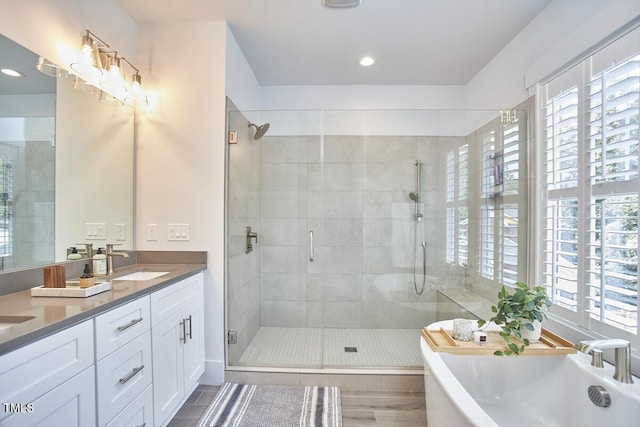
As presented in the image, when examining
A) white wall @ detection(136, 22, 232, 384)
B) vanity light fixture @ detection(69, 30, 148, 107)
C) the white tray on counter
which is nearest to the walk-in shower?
white wall @ detection(136, 22, 232, 384)

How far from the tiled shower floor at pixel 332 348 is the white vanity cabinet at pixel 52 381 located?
133 cm

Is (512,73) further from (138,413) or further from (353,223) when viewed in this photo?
(138,413)

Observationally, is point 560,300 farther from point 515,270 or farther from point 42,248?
point 42,248

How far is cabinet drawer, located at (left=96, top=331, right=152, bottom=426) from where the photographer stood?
1.19m

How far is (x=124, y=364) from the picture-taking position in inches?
52.2

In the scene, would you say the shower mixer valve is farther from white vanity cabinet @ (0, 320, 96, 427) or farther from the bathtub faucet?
the bathtub faucet

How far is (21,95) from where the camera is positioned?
4.59 feet

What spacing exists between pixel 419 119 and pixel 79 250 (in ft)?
9.45

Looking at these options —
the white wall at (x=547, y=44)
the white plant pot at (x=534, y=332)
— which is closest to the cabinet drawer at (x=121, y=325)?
the white plant pot at (x=534, y=332)

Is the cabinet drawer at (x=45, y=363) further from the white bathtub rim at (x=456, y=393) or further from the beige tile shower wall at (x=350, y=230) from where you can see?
the beige tile shower wall at (x=350, y=230)

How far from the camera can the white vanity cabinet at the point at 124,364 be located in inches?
46.9

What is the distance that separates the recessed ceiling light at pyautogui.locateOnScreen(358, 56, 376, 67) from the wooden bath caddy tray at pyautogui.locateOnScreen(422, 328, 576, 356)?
235cm

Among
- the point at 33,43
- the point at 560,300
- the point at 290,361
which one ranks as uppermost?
the point at 33,43

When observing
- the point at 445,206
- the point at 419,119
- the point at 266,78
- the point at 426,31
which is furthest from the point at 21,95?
the point at 445,206
